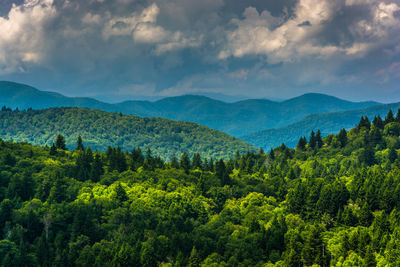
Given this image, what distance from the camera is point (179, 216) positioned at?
10750cm

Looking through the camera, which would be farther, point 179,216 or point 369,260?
point 179,216

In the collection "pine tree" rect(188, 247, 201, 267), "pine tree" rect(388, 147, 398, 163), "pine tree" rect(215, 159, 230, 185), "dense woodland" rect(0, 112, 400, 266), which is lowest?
"pine tree" rect(188, 247, 201, 267)

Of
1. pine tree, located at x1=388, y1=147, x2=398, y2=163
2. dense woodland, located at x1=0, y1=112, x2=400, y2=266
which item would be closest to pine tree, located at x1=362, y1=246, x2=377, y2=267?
dense woodland, located at x1=0, y1=112, x2=400, y2=266

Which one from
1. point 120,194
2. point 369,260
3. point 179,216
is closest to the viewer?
point 369,260

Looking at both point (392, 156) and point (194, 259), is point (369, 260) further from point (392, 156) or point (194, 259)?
point (392, 156)

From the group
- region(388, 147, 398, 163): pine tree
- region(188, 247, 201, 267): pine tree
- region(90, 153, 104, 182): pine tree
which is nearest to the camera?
region(188, 247, 201, 267): pine tree

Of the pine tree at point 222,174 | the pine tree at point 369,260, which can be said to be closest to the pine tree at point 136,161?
the pine tree at point 222,174

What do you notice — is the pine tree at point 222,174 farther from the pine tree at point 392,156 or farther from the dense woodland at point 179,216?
the pine tree at point 392,156

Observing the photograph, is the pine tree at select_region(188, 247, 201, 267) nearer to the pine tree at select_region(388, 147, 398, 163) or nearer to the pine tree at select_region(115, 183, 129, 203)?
the pine tree at select_region(115, 183, 129, 203)

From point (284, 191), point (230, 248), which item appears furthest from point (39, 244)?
point (284, 191)

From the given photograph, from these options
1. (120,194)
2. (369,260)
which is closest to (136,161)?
(120,194)

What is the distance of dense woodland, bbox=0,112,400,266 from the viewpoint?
80688 millimetres

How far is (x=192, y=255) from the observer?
81750 millimetres

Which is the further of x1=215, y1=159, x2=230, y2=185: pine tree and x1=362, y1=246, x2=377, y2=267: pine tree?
x1=215, y1=159, x2=230, y2=185: pine tree
